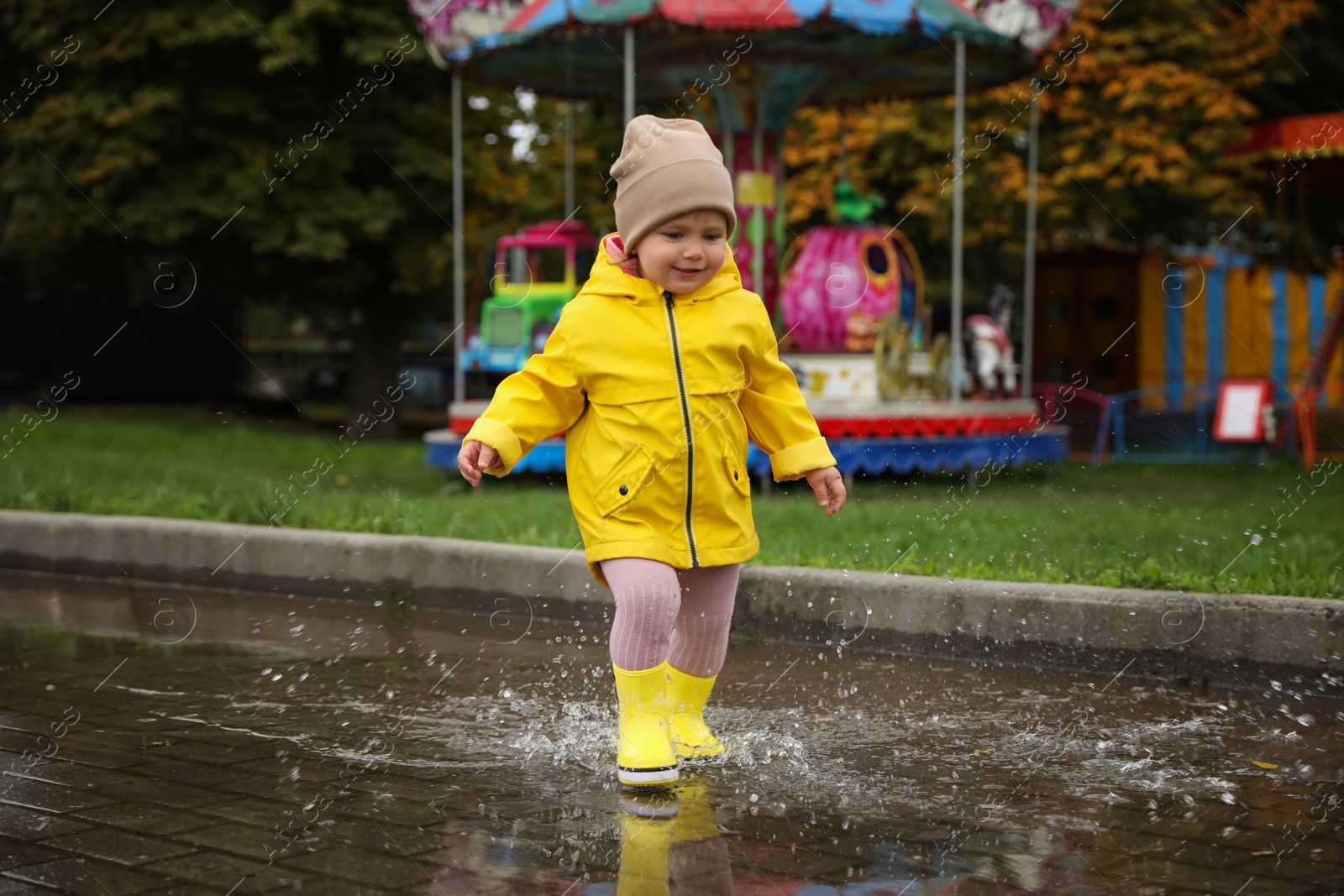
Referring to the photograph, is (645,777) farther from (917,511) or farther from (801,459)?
(917,511)

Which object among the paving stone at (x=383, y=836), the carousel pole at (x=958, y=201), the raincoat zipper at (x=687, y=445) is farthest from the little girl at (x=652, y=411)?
the carousel pole at (x=958, y=201)

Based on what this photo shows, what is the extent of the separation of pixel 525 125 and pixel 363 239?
319cm

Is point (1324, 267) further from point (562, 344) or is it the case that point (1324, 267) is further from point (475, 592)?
point (562, 344)

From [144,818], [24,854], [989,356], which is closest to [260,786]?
[144,818]

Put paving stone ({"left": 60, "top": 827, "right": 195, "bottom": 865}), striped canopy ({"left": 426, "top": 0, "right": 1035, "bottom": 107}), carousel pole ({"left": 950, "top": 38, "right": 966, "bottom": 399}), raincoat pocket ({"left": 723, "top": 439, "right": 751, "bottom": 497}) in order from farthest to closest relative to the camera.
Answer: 1. carousel pole ({"left": 950, "top": 38, "right": 966, "bottom": 399})
2. striped canopy ({"left": 426, "top": 0, "right": 1035, "bottom": 107})
3. raincoat pocket ({"left": 723, "top": 439, "right": 751, "bottom": 497})
4. paving stone ({"left": 60, "top": 827, "right": 195, "bottom": 865})

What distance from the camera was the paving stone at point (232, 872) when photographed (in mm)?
3260

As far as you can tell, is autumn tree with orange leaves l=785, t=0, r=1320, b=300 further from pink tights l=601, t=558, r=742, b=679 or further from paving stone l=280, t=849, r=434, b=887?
paving stone l=280, t=849, r=434, b=887

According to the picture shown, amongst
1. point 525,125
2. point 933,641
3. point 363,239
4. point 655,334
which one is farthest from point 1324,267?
point 655,334

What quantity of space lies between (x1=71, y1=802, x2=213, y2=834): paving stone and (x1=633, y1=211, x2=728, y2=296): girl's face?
1.82 m

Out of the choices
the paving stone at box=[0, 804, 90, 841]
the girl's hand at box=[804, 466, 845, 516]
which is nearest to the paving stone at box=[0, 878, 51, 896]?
the paving stone at box=[0, 804, 90, 841]

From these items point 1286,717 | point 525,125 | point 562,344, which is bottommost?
point 1286,717

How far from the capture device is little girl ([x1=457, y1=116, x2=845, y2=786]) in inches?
166

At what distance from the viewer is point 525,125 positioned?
863 inches

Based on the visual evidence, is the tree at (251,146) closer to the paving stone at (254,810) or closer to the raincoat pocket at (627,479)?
the raincoat pocket at (627,479)
